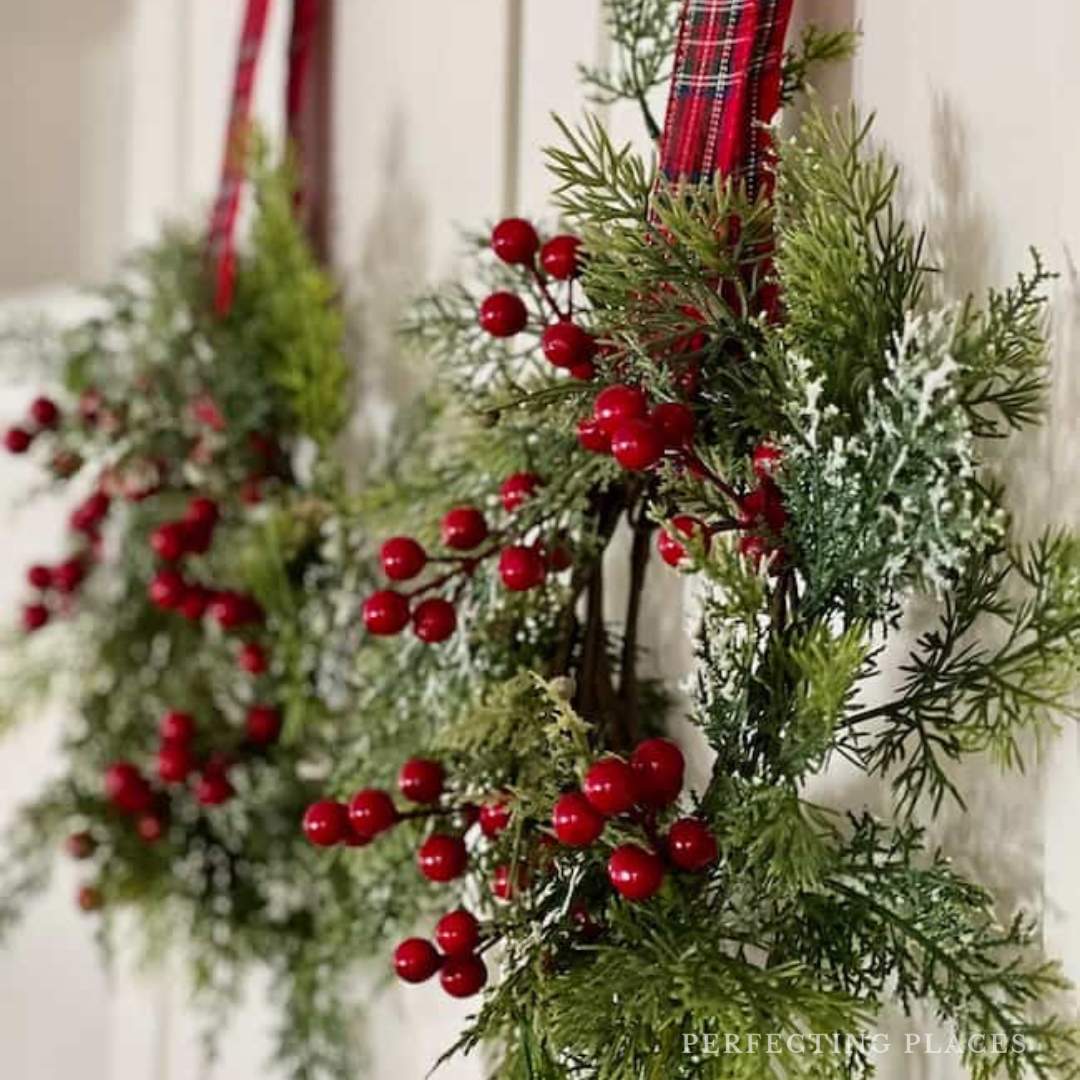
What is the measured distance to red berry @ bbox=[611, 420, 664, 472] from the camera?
0.51 metres

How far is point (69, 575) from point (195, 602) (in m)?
0.17

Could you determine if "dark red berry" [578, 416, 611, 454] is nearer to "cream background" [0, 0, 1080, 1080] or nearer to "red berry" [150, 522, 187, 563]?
"cream background" [0, 0, 1080, 1080]

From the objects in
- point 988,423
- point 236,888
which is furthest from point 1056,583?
point 236,888

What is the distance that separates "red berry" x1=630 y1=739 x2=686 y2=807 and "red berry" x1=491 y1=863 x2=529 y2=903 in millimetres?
61

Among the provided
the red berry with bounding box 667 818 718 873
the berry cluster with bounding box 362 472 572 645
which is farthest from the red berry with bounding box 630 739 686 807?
the berry cluster with bounding box 362 472 572 645

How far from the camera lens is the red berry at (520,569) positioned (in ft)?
2.06

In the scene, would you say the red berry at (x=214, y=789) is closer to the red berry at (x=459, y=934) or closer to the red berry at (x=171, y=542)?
the red berry at (x=171, y=542)

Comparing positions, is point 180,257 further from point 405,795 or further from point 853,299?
point 853,299

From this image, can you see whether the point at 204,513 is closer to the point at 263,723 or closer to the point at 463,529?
the point at 263,723

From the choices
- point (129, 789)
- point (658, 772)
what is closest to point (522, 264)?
point (658, 772)

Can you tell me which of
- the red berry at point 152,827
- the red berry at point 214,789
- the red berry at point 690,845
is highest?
the red berry at point 690,845

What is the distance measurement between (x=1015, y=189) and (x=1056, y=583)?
128 mm

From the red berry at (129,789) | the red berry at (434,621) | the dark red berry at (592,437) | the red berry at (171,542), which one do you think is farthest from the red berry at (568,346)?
the red berry at (129,789)

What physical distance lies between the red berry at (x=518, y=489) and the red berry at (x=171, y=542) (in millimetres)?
327
